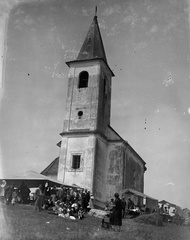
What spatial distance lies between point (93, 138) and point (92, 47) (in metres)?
9.96

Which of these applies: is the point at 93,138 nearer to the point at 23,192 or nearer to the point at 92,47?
the point at 23,192

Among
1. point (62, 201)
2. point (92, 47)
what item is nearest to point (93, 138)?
point (62, 201)

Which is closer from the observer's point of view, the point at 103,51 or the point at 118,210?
the point at 118,210

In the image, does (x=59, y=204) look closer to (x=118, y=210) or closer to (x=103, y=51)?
(x=118, y=210)

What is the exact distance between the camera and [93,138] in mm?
27281

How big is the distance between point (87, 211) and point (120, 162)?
32.3 feet

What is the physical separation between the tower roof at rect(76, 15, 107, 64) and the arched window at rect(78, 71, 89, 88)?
1.63 meters

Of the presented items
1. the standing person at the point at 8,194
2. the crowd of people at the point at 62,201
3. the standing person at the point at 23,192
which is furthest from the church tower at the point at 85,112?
the standing person at the point at 8,194

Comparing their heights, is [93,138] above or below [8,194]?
above

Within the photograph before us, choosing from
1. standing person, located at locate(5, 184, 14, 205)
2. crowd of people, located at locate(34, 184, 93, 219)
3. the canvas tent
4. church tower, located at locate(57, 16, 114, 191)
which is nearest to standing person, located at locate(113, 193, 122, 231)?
crowd of people, located at locate(34, 184, 93, 219)

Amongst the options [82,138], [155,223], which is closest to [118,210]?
[155,223]

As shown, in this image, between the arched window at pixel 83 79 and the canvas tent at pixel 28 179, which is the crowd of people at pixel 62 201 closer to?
the canvas tent at pixel 28 179

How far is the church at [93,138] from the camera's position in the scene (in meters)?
26.7

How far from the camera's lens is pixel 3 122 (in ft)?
43.1
